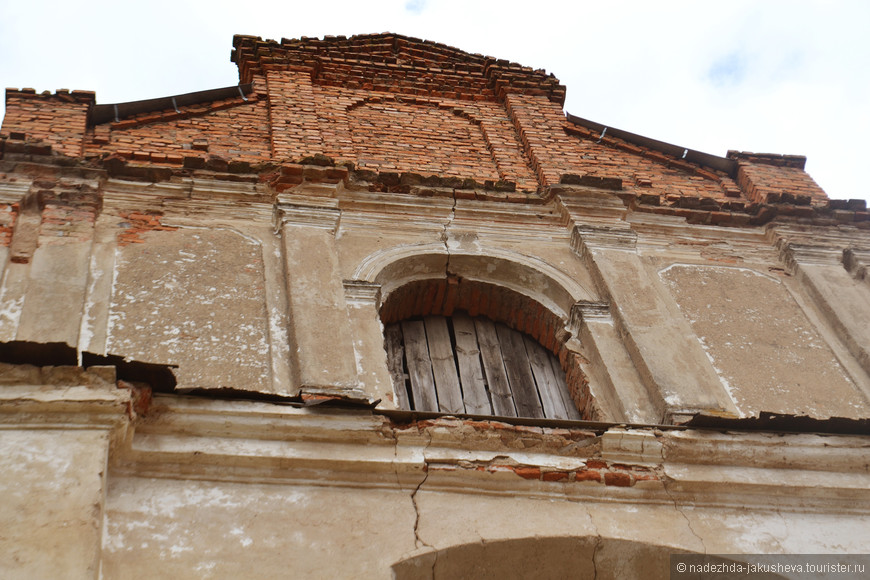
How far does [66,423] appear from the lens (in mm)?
4754

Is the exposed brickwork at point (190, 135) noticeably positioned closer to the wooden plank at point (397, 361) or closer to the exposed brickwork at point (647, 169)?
the wooden plank at point (397, 361)

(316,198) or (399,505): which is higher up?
(316,198)

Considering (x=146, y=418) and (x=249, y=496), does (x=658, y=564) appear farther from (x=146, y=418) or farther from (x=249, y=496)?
(x=146, y=418)

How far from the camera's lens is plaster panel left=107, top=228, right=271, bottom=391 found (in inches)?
238

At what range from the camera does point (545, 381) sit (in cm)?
714

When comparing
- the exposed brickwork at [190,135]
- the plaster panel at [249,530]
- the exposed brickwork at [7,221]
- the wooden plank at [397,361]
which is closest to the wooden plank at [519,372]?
the wooden plank at [397,361]

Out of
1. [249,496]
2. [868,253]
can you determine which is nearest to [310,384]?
[249,496]

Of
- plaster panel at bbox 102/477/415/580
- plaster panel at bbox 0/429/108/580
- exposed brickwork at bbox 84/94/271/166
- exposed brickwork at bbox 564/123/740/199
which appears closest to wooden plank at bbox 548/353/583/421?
plaster panel at bbox 102/477/415/580

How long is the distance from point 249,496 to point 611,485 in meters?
1.89

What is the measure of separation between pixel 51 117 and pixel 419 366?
3.89m

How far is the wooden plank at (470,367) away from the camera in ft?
22.3

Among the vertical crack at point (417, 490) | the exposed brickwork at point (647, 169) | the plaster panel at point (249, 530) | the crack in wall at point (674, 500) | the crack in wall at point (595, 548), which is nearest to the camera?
the plaster panel at point (249, 530)

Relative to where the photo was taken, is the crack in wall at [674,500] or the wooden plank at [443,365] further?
the wooden plank at [443,365]

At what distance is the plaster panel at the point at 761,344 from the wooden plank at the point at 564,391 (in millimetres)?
999
